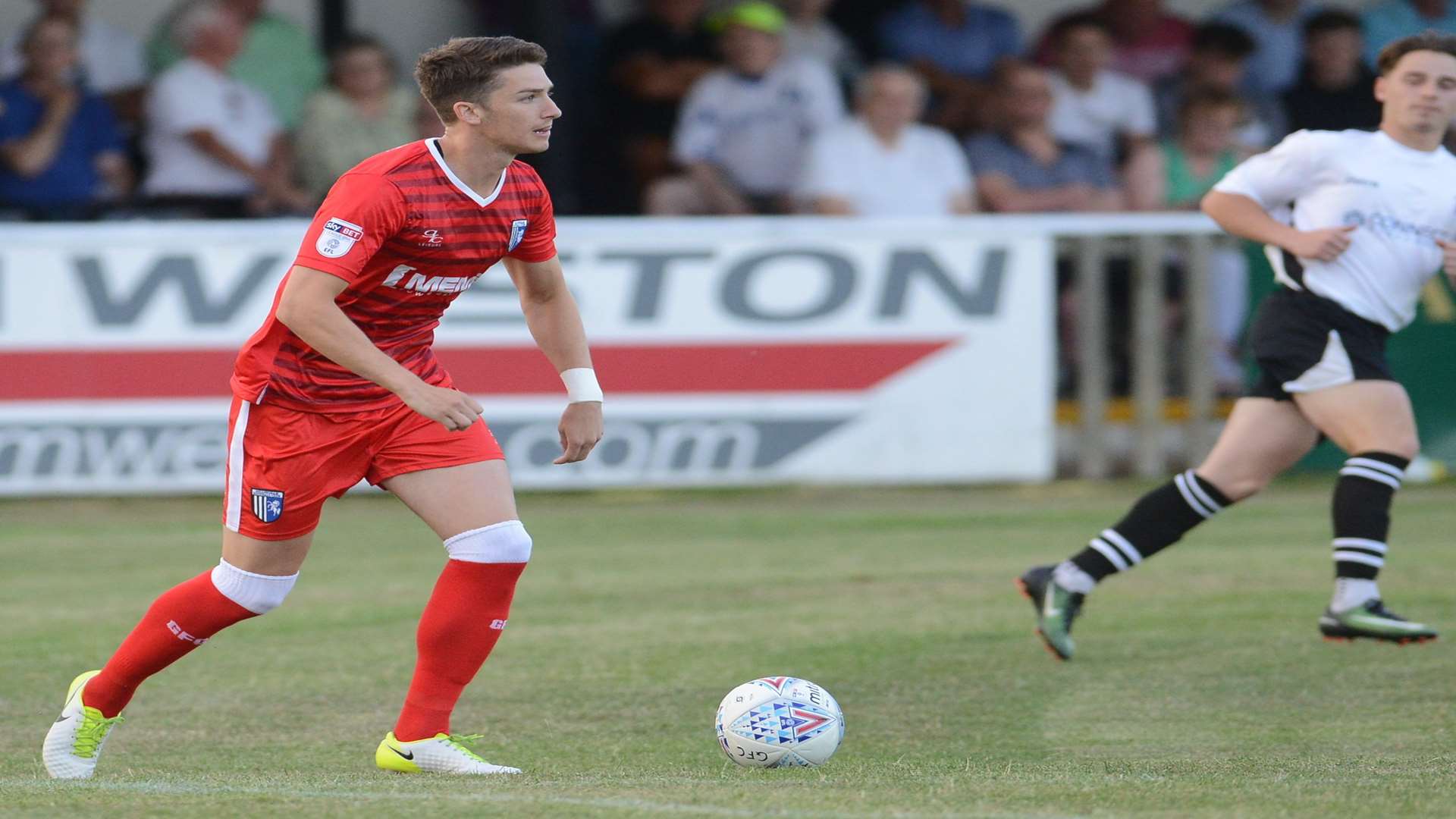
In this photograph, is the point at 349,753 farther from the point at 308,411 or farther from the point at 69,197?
the point at 69,197

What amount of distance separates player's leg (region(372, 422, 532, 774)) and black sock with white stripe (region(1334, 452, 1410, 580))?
3.15m

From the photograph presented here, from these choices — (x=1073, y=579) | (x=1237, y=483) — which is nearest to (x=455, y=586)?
(x=1073, y=579)

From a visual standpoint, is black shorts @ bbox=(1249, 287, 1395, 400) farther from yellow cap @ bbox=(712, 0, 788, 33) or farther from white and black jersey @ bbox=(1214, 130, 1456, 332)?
yellow cap @ bbox=(712, 0, 788, 33)

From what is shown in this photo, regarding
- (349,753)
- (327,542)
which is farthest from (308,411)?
(327,542)

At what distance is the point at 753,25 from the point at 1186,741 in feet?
27.7

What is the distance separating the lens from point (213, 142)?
12797mm

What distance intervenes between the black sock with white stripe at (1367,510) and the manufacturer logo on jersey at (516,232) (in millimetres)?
3214

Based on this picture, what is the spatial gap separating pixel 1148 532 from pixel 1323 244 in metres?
1.14

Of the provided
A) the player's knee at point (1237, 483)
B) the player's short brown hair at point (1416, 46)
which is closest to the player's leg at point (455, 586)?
the player's knee at point (1237, 483)

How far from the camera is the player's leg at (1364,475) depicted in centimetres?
682

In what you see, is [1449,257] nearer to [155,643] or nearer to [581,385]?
[581,385]

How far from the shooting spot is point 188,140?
12.8m

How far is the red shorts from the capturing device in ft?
16.6

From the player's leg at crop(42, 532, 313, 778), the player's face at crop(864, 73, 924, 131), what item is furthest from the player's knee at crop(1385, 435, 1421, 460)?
the player's face at crop(864, 73, 924, 131)
